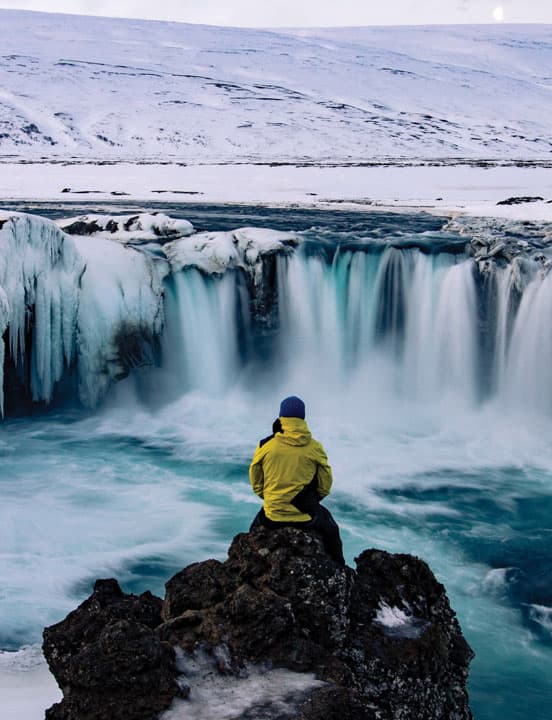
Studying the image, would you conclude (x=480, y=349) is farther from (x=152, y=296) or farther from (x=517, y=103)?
(x=517, y=103)

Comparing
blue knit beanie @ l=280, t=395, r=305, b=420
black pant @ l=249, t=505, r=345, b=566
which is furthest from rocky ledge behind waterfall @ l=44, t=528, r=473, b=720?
blue knit beanie @ l=280, t=395, r=305, b=420

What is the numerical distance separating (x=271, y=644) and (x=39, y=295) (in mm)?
8327

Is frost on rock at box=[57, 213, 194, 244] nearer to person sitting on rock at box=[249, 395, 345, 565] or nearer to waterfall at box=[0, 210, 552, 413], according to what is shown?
waterfall at box=[0, 210, 552, 413]

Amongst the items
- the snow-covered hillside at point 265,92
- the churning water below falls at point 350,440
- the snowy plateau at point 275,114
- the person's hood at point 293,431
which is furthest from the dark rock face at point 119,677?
the snow-covered hillside at point 265,92

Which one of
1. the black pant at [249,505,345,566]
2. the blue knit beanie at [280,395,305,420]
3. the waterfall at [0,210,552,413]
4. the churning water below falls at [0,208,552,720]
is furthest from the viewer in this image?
the waterfall at [0,210,552,413]

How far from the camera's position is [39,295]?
11.6 meters

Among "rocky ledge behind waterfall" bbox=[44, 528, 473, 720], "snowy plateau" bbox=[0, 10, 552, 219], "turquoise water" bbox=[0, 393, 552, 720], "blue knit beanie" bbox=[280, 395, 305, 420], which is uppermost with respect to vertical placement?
"snowy plateau" bbox=[0, 10, 552, 219]

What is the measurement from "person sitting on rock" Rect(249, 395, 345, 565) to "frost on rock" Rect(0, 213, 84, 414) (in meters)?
6.65

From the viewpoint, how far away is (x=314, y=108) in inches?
3241

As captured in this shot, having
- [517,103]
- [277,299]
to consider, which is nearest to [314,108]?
[517,103]

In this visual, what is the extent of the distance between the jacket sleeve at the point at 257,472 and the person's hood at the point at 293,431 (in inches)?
6.3

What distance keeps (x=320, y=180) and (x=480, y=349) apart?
19373mm

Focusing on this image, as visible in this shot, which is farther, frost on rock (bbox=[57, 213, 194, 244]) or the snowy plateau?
the snowy plateau

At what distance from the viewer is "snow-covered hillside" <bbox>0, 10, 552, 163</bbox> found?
217ft
